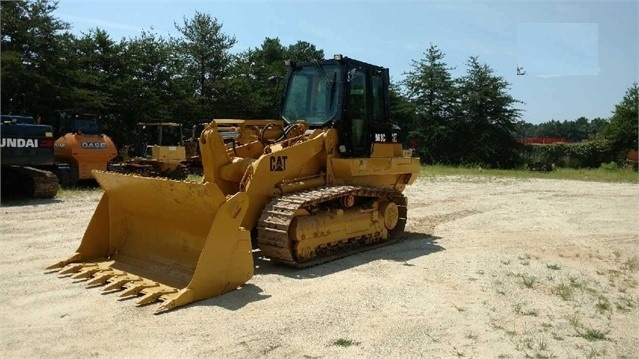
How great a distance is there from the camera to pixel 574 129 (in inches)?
3907

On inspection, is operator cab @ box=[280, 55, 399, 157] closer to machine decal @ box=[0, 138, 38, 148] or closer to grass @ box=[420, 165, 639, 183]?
machine decal @ box=[0, 138, 38, 148]

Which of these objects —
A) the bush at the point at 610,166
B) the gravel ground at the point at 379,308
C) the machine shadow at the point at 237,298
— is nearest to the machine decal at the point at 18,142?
Result: the gravel ground at the point at 379,308

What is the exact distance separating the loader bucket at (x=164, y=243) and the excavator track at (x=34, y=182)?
7.58m

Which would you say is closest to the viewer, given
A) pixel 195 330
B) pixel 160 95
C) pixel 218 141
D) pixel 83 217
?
pixel 195 330

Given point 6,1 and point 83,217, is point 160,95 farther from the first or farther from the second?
point 83,217

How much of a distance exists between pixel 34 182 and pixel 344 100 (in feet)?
29.3

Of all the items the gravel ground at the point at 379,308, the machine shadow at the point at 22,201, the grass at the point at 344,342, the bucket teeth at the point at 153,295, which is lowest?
the grass at the point at 344,342

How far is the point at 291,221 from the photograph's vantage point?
6.46 m

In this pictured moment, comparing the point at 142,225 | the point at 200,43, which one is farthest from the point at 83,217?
the point at 200,43

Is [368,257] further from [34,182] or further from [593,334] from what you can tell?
[34,182]

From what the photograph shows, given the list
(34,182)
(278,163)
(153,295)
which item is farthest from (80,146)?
(153,295)

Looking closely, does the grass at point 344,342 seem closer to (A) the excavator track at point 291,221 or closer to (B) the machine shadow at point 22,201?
(A) the excavator track at point 291,221

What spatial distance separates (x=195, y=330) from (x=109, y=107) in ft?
76.7

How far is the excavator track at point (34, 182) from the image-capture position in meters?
13.1
